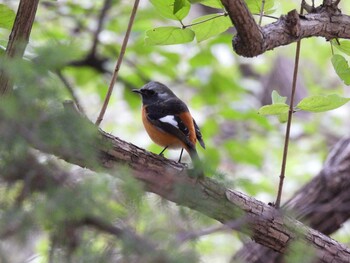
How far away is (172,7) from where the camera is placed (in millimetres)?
1979

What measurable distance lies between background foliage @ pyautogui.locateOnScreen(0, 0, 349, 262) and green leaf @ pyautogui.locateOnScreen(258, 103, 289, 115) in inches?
7.6

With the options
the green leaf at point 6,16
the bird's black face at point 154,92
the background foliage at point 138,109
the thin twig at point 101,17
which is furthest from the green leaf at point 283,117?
the thin twig at point 101,17

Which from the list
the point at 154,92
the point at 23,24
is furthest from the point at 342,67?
the point at 154,92

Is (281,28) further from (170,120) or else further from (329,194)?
(329,194)

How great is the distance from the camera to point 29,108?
1030 millimetres

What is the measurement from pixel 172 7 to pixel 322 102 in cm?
59

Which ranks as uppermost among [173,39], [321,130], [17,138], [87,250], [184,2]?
[184,2]

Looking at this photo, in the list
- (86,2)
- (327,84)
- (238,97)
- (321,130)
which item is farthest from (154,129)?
(327,84)

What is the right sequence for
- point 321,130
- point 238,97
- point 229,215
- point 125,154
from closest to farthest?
point 229,215 → point 125,154 → point 238,97 → point 321,130

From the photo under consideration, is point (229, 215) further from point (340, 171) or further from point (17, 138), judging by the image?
point (340, 171)

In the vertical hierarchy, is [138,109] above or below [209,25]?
below

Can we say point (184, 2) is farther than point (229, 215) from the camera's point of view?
Yes

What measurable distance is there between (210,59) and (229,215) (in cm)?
249

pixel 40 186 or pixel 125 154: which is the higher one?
pixel 40 186
